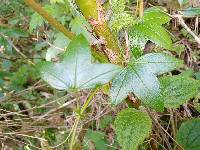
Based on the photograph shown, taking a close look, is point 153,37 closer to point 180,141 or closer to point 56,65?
point 56,65

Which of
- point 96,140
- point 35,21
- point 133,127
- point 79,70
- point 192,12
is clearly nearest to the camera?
point 79,70

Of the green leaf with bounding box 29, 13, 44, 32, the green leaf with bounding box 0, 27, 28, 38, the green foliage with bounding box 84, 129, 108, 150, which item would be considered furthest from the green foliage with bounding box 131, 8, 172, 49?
the green leaf with bounding box 0, 27, 28, 38

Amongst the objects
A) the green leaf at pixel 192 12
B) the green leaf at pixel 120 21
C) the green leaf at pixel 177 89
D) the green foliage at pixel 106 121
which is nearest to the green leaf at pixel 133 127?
the green leaf at pixel 177 89

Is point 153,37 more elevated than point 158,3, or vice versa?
point 158,3

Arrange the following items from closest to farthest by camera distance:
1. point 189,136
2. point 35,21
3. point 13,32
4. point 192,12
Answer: point 189,136
point 192,12
point 35,21
point 13,32

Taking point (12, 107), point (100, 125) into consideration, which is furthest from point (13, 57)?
point (100, 125)

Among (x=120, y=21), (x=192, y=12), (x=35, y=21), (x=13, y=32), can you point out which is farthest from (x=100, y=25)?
(x=13, y=32)

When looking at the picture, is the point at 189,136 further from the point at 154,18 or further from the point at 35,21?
the point at 35,21
